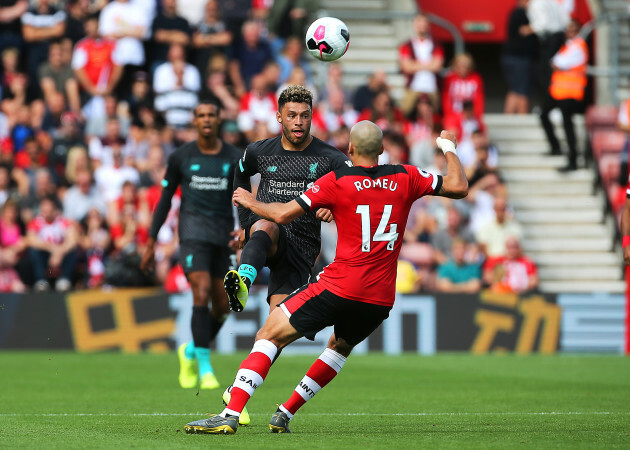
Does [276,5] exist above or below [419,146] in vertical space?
above

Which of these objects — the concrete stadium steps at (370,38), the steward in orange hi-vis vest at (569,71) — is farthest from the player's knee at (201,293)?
the steward in orange hi-vis vest at (569,71)

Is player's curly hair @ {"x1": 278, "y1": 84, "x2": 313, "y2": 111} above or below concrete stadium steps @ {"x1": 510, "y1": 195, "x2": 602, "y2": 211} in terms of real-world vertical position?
above

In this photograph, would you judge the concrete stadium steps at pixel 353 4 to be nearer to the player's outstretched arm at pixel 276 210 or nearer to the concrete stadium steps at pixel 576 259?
the concrete stadium steps at pixel 576 259

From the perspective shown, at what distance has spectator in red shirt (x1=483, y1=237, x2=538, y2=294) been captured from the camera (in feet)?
60.9

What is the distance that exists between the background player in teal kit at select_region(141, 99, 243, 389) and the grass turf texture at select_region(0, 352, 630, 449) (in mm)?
486

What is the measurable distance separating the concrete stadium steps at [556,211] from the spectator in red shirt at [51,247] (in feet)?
26.8

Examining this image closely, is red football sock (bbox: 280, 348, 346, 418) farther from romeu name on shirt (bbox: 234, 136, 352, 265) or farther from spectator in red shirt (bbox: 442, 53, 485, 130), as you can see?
spectator in red shirt (bbox: 442, 53, 485, 130)

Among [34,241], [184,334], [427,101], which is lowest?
[184,334]

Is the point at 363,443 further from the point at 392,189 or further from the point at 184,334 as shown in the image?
the point at 184,334

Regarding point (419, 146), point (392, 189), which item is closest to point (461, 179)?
point (392, 189)

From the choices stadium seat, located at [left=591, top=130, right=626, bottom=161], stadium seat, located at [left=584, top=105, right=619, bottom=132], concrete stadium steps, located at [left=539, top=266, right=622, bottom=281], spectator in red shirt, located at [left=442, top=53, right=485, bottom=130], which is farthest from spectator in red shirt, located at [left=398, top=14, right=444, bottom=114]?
concrete stadium steps, located at [left=539, top=266, right=622, bottom=281]

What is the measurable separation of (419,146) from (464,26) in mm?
6427

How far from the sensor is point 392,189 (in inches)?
309

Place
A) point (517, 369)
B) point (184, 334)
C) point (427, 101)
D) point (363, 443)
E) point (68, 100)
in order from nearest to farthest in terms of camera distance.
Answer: point (363, 443) → point (517, 369) → point (184, 334) → point (68, 100) → point (427, 101)
